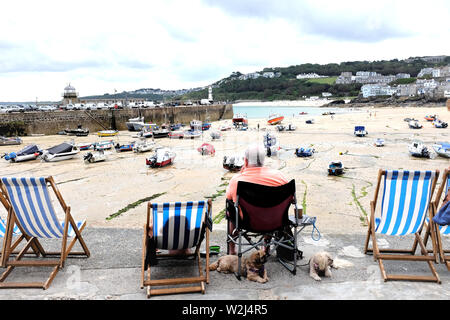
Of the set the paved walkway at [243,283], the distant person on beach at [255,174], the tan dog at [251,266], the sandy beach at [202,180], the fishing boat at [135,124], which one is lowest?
the sandy beach at [202,180]

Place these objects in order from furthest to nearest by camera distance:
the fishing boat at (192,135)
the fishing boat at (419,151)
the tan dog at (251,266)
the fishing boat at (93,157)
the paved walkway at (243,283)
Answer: the fishing boat at (192,135), the fishing boat at (93,157), the fishing boat at (419,151), the tan dog at (251,266), the paved walkway at (243,283)

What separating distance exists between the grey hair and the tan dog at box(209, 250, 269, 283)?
39.4 inches

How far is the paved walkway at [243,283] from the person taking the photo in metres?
3.05

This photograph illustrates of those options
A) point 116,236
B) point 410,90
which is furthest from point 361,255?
point 410,90

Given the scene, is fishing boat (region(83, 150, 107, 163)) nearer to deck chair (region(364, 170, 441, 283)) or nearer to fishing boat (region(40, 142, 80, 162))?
fishing boat (region(40, 142, 80, 162))

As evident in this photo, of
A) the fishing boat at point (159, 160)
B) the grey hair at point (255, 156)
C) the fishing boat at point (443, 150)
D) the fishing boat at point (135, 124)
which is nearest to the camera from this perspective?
the grey hair at point (255, 156)

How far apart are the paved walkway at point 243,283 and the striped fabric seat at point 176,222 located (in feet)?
1.53

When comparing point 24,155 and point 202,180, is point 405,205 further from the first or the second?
point 24,155

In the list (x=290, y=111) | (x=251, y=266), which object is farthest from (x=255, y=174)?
(x=290, y=111)

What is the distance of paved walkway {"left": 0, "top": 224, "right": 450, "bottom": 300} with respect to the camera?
3047 mm

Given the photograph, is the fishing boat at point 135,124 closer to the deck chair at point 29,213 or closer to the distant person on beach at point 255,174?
the deck chair at point 29,213

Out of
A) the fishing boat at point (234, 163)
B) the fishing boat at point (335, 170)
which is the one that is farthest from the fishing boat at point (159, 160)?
the fishing boat at point (335, 170)

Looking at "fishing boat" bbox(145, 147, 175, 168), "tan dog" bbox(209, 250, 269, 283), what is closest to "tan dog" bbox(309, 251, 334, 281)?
"tan dog" bbox(209, 250, 269, 283)
